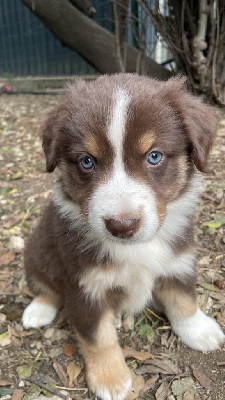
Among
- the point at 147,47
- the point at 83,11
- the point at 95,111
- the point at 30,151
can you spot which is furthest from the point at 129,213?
the point at 83,11

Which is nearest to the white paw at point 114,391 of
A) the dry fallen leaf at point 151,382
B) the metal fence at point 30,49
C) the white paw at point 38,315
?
the dry fallen leaf at point 151,382

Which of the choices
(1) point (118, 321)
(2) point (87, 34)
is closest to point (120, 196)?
(1) point (118, 321)

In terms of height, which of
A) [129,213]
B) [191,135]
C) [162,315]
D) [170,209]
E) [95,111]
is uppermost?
[95,111]

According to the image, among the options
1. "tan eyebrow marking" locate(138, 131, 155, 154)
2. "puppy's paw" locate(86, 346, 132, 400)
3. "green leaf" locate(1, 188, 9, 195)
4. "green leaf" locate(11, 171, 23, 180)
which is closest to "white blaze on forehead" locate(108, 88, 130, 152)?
"tan eyebrow marking" locate(138, 131, 155, 154)

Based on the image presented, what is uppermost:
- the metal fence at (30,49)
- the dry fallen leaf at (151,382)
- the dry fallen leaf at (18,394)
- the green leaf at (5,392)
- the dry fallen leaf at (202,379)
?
the metal fence at (30,49)

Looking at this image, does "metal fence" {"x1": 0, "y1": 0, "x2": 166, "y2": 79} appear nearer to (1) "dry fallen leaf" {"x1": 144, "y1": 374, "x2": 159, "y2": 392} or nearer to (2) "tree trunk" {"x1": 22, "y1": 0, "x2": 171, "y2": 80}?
(2) "tree trunk" {"x1": 22, "y1": 0, "x2": 171, "y2": 80}

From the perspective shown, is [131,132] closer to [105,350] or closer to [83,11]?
[105,350]

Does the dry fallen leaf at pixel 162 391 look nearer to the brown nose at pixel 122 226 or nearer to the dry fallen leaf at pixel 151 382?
the dry fallen leaf at pixel 151 382

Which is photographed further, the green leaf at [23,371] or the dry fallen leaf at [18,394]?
the green leaf at [23,371]
